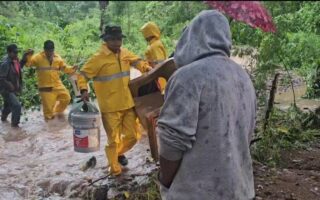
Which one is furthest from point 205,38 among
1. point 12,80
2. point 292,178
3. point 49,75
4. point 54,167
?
point 49,75

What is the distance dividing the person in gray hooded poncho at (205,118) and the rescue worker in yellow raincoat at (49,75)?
23.5ft

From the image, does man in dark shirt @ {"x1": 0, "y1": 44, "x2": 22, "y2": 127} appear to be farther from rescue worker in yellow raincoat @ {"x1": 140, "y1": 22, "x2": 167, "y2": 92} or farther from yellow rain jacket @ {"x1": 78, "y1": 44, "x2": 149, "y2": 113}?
yellow rain jacket @ {"x1": 78, "y1": 44, "x2": 149, "y2": 113}

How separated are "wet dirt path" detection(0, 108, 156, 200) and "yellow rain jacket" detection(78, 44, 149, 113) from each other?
36.0 inches

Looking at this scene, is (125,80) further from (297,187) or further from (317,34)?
(317,34)

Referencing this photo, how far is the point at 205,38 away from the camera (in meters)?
2.37

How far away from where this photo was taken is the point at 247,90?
2.49m

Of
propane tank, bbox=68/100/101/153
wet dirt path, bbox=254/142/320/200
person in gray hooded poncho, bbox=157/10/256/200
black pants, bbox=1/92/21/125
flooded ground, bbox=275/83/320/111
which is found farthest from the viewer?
black pants, bbox=1/92/21/125

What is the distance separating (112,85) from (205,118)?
145 inches

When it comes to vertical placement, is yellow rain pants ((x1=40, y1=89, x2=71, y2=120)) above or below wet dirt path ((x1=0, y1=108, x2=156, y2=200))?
above

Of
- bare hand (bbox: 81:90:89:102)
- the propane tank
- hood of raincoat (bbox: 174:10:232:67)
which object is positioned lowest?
the propane tank

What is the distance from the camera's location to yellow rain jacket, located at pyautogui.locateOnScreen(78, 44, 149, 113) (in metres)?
5.86

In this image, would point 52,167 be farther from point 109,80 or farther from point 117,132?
point 109,80

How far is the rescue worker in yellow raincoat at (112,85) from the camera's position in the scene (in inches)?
231

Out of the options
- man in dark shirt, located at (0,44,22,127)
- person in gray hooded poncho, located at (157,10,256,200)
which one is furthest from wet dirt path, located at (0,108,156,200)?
person in gray hooded poncho, located at (157,10,256,200)
